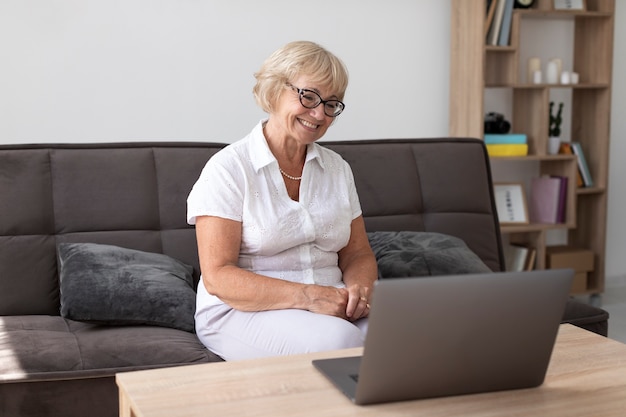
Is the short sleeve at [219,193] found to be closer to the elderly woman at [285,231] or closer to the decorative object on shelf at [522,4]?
the elderly woman at [285,231]

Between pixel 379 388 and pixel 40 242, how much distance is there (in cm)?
153

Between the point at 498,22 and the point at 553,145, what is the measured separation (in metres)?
0.71

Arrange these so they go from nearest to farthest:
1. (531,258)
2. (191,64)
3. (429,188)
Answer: (429,188)
(191,64)
(531,258)

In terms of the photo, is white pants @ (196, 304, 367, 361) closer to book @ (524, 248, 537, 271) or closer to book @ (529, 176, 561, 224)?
book @ (524, 248, 537, 271)

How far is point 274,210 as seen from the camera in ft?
7.63

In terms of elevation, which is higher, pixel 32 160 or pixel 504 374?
pixel 32 160

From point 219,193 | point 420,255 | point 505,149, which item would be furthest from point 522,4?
point 219,193

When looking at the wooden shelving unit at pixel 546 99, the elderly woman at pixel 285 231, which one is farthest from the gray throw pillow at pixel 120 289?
the wooden shelving unit at pixel 546 99

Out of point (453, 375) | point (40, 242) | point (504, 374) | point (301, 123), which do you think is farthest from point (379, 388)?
point (40, 242)

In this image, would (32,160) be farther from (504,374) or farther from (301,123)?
(504,374)

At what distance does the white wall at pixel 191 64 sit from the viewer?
12.0ft

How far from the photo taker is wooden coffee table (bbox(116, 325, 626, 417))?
148 centimetres

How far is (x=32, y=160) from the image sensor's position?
2721mm

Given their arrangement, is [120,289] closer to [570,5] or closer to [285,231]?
[285,231]
